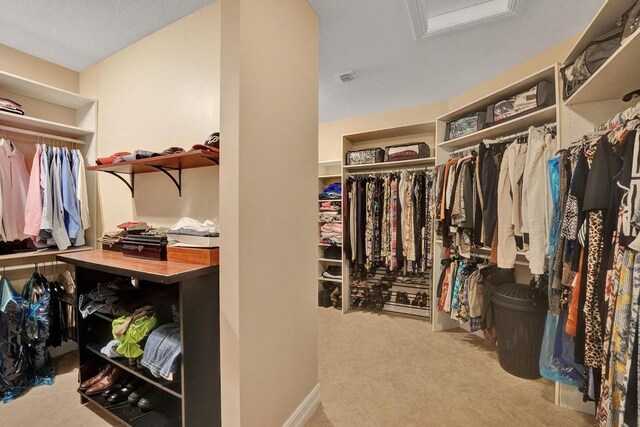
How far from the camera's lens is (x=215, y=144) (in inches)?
48.8

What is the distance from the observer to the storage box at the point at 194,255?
1186mm

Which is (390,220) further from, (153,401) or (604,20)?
(153,401)

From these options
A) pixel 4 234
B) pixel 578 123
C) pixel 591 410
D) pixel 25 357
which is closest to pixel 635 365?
pixel 591 410

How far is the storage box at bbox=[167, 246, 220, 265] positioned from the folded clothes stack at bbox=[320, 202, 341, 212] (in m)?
2.25

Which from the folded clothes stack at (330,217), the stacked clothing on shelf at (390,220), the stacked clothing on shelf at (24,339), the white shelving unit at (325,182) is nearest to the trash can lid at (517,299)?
the stacked clothing on shelf at (390,220)

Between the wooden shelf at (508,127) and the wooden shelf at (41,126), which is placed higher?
the wooden shelf at (508,127)

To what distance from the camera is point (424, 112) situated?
312 centimetres

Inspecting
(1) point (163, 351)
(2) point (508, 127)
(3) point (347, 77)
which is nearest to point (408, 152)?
(2) point (508, 127)

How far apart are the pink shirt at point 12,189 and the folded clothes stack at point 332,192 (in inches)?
108

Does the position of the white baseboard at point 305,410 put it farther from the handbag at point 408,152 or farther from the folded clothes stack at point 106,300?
the handbag at point 408,152

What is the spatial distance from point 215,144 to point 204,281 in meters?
0.66

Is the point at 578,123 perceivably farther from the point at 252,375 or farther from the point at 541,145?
the point at 252,375

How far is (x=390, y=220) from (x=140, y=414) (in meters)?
2.55

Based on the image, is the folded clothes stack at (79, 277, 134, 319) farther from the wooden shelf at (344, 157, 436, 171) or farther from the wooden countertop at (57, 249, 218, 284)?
the wooden shelf at (344, 157, 436, 171)
